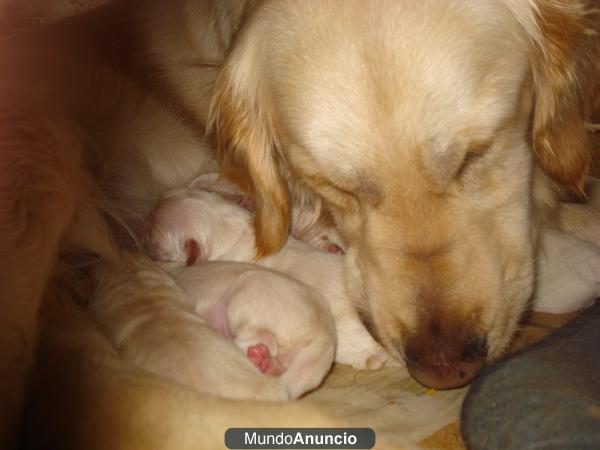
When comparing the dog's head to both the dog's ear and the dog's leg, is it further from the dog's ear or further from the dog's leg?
the dog's leg

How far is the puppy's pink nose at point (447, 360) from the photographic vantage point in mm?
1420

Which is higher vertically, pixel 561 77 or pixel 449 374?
Result: pixel 561 77

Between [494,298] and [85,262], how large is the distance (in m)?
1.00

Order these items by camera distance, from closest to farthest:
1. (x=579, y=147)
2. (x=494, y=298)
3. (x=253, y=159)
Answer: (x=494, y=298)
(x=579, y=147)
(x=253, y=159)

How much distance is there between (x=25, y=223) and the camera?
1.47m

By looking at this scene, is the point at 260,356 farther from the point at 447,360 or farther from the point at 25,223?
the point at 25,223

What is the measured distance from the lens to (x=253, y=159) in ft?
6.38

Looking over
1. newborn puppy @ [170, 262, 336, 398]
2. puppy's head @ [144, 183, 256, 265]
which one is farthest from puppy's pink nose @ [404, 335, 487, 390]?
puppy's head @ [144, 183, 256, 265]

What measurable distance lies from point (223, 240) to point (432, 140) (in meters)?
0.86

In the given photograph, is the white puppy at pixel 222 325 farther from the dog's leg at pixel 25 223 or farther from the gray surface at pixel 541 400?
the gray surface at pixel 541 400

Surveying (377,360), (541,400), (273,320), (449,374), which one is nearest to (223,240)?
(273,320)

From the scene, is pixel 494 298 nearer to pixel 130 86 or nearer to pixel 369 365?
pixel 369 365

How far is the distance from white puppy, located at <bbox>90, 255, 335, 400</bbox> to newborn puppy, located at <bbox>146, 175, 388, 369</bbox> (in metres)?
0.11

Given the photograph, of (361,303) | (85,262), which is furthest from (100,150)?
(361,303)
